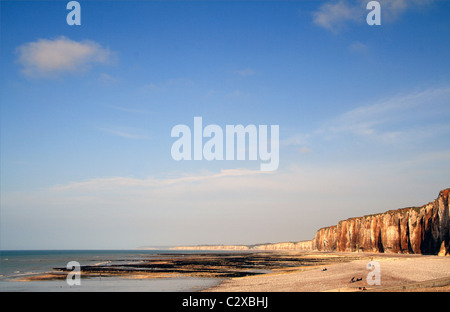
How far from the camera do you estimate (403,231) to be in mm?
108688

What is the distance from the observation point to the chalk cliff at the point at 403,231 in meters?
82.2

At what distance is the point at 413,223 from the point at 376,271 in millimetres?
77426

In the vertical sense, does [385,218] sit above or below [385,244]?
above

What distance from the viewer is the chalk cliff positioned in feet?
270

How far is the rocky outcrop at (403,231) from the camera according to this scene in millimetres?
82250

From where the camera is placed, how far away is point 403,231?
357 feet

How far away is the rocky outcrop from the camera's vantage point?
8225cm
